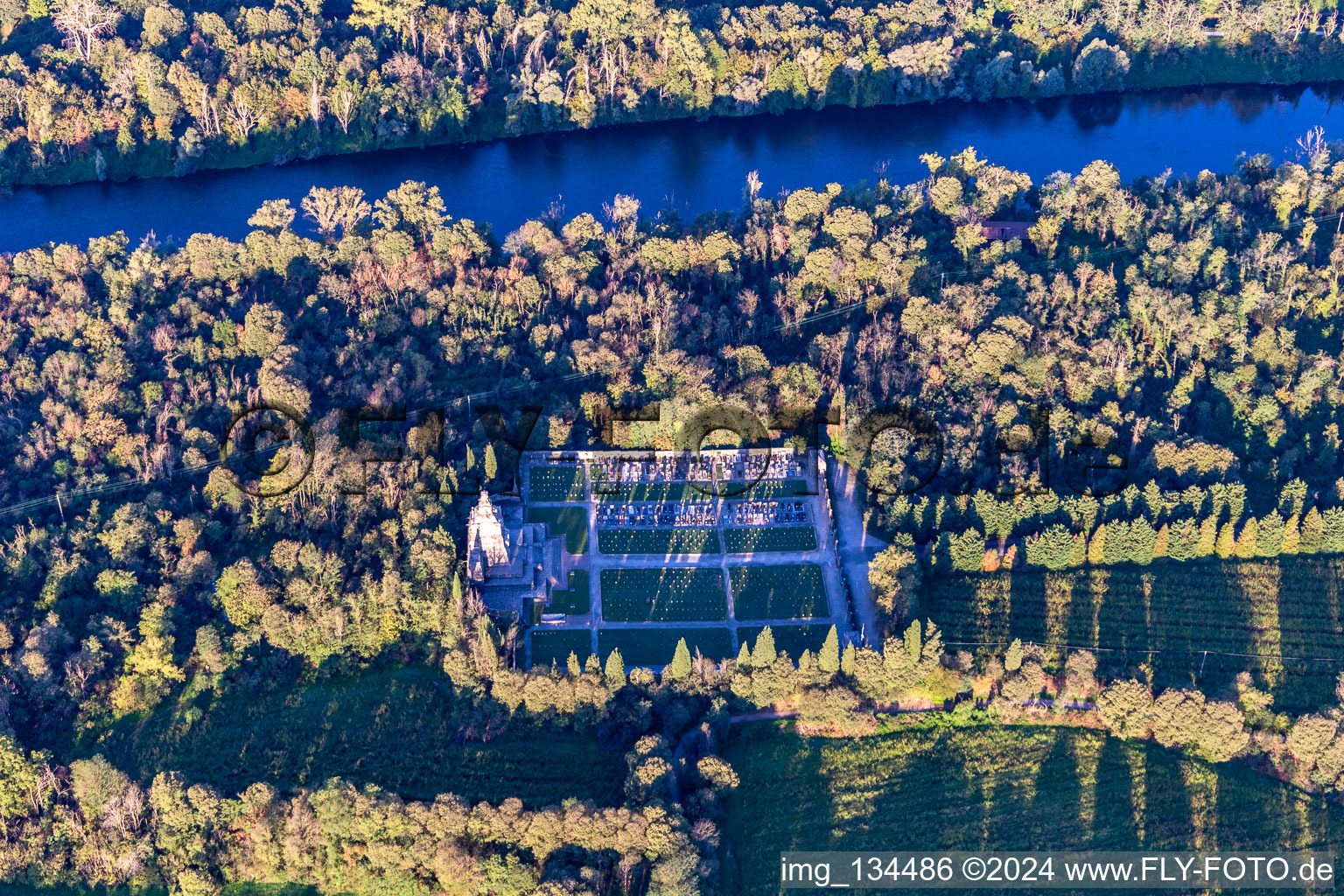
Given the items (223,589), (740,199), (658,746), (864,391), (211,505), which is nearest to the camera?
(658,746)

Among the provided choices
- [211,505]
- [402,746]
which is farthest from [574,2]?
[402,746]

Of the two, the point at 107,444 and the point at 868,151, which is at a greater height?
the point at 868,151

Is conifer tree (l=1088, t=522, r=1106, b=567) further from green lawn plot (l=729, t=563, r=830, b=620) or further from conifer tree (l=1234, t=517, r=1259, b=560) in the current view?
green lawn plot (l=729, t=563, r=830, b=620)

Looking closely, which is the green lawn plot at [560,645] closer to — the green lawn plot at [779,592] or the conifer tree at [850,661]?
the green lawn plot at [779,592]

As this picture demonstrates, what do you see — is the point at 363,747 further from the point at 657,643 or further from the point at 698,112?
the point at 698,112

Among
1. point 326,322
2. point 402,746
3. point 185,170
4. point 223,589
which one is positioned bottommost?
point 402,746

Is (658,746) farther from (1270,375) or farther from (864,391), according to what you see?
(1270,375)
